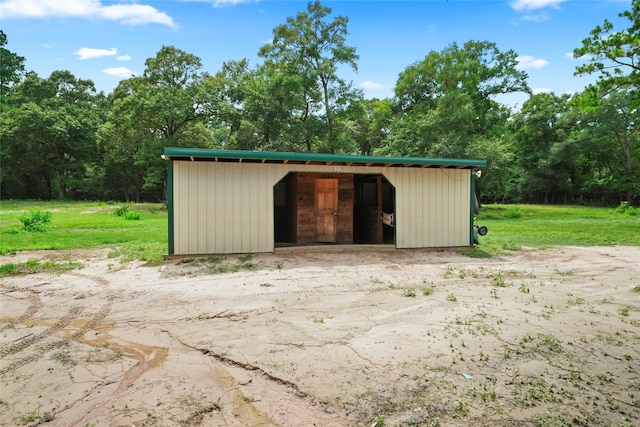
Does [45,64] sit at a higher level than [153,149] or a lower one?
higher

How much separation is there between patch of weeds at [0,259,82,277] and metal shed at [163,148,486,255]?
1.92 metres

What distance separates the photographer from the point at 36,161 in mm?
30516

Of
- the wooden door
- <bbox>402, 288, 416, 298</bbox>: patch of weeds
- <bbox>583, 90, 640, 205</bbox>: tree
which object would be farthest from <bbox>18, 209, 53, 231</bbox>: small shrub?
<bbox>583, 90, 640, 205</bbox>: tree

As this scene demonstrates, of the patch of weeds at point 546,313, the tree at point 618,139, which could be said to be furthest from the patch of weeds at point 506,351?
A: the tree at point 618,139

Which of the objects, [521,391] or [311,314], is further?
[311,314]

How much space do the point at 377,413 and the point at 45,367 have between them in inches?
107

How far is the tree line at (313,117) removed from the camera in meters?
21.5

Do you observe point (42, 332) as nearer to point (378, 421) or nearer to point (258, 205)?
point (378, 421)

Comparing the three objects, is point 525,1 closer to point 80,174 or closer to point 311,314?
point 311,314

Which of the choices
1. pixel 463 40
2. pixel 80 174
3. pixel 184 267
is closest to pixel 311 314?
pixel 184 267

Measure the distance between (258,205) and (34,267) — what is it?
171 inches

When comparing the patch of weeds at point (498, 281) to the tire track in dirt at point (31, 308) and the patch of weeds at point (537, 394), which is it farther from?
the tire track in dirt at point (31, 308)

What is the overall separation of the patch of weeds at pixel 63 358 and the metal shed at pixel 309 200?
466cm

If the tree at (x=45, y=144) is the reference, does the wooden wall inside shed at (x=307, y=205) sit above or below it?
below
